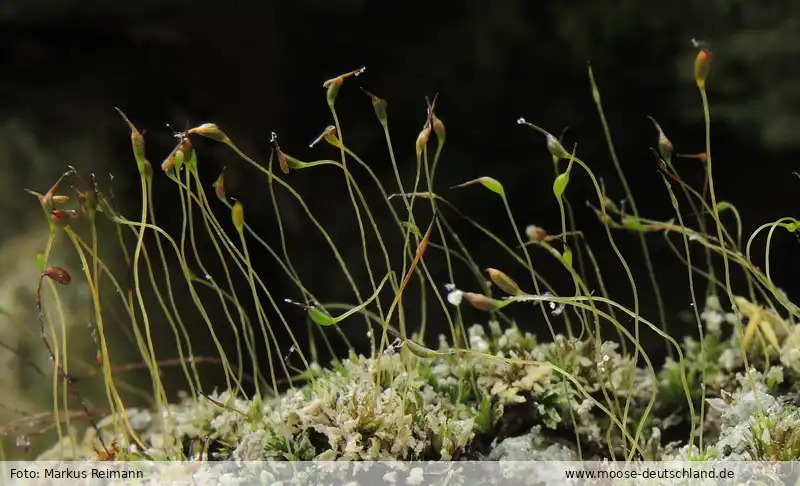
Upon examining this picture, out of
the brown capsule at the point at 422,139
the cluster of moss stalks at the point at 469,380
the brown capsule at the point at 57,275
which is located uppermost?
the brown capsule at the point at 422,139

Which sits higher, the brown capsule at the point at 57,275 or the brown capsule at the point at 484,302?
the brown capsule at the point at 57,275

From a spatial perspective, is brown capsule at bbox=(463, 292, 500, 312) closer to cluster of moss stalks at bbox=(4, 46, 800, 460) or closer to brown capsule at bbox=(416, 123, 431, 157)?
cluster of moss stalks at bbox=(4, 46, 800, 460)

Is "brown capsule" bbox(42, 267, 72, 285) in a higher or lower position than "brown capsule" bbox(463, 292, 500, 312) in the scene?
higher

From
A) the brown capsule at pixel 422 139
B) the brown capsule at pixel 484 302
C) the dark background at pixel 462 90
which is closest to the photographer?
the brown capsule at pixel 484 302

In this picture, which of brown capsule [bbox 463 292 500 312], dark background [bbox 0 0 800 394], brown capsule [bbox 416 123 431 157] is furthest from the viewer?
dark background [bbox 0 0 800 394]

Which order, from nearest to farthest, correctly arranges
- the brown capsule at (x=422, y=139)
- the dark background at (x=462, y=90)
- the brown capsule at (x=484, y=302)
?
the brown capsule at (x=484, y=302), the brown capsule at (x=422, y=139), the dark background at (x=462, y=90)

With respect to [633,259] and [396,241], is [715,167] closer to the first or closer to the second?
[633,259]

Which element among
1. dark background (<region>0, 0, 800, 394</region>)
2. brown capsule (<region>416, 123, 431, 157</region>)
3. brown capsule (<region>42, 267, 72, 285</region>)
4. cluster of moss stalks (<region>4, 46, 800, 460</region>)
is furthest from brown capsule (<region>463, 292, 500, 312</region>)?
dark background (<region>0, 0, 800, 394</region>)

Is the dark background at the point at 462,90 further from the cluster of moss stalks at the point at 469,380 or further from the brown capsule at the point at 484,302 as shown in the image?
the brown capsule at the point at 484,302

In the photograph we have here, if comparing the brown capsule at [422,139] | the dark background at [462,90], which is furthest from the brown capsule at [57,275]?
the dark background at [462,90]
